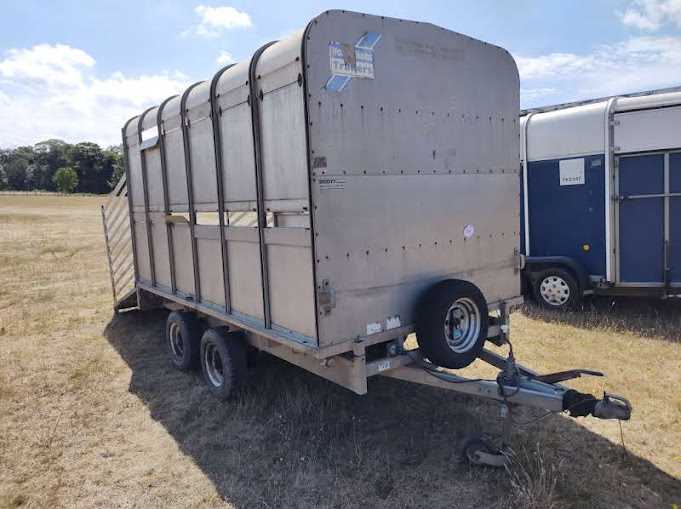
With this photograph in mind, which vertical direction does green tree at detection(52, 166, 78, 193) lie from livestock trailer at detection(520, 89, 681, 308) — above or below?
above

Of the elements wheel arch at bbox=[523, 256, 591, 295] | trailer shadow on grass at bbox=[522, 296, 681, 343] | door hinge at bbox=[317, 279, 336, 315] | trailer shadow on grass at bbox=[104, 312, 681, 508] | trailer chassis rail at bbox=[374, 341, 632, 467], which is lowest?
trailer shadow on grass at bbox=[104, 312, 681, 508]

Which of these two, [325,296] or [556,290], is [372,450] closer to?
[325,296]

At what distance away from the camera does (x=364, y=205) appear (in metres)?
3.68

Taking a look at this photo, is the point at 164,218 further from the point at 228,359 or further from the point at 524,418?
the point at 524,418

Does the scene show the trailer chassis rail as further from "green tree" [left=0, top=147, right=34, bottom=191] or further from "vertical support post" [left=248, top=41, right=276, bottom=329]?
"green tree" [left=0, top=147, right=34, bottom=191]

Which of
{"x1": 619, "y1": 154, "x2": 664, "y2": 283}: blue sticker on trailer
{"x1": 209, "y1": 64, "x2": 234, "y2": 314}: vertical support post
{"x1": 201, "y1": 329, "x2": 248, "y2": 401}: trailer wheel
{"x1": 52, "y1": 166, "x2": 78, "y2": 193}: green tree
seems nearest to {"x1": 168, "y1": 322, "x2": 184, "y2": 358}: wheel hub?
{"x1": 201, "y1": 329, "x2": 248, "y2": 401}: trailer wheel

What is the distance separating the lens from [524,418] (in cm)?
457

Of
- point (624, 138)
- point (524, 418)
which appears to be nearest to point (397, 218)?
point (524, 418)

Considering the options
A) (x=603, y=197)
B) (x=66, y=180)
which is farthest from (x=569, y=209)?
(x=66, y=180)

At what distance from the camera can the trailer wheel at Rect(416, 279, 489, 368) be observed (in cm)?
381

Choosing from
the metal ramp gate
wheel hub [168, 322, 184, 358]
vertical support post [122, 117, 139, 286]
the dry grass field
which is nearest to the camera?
the dry grass field

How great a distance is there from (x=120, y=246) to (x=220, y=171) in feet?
13.9

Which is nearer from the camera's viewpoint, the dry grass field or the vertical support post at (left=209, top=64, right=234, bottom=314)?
the dry grass field

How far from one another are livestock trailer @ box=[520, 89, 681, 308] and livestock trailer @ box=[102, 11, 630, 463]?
3190mm
